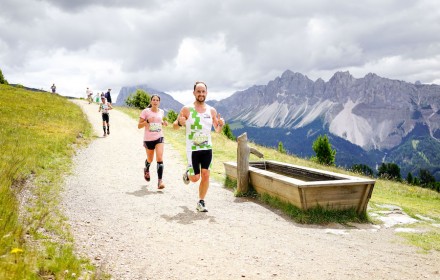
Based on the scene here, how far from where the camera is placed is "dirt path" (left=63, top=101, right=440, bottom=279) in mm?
5188

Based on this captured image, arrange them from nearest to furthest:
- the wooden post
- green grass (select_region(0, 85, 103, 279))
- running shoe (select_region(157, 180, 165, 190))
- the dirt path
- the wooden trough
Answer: green grass (select_region(0, 85, 103, 279))
the dirt path
the wooden trough
running shoe (select_region(157, 180, 165, 190))
the wooden post

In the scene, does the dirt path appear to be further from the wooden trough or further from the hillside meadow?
the wooden trough

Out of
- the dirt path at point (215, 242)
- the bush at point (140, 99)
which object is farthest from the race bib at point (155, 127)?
the bush at point (140, 99)

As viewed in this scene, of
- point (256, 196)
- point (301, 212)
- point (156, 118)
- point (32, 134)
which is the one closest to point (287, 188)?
point (301, 212)

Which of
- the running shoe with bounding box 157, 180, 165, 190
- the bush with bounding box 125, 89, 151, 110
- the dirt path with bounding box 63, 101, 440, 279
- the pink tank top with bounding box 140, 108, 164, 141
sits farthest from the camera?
the bush with bounding box 125, 89, 151, 110

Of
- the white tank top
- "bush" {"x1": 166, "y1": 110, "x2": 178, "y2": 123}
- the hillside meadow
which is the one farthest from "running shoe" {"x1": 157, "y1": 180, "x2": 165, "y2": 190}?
"bush" {"x1": 166, "y1": 110, "x2": 178, "y2": 123}

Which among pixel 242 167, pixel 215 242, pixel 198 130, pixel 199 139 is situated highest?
pixel 198 130

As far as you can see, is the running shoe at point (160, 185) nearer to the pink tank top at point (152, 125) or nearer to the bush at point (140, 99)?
the pink tank top at point (152, 125)

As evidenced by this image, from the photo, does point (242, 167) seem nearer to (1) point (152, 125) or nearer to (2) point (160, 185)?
(2) point (160, 185)

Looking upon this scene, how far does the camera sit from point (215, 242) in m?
6.32

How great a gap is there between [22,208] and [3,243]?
2.84m

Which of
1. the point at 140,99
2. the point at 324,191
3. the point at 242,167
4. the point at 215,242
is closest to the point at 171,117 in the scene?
the point at 140,99

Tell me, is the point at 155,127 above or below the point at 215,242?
above

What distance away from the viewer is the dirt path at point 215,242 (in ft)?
17.0
